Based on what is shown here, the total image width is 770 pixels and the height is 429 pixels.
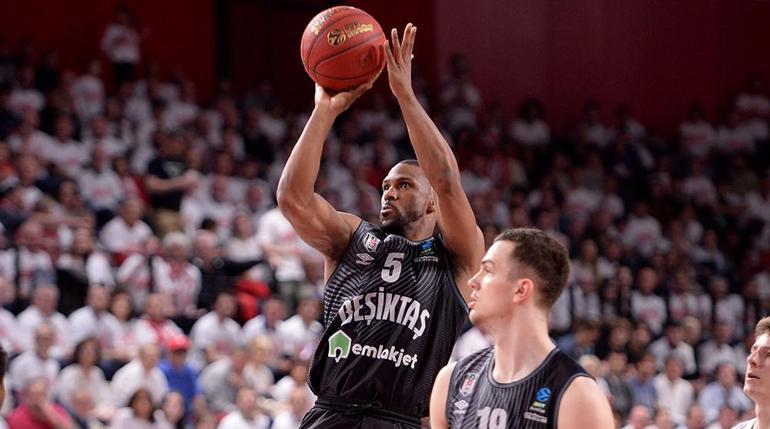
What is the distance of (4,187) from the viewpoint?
10430 millimetres

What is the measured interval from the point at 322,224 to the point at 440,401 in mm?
1211

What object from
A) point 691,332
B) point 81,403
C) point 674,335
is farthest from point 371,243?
point 691,332

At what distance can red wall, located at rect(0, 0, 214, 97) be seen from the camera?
14500 mm

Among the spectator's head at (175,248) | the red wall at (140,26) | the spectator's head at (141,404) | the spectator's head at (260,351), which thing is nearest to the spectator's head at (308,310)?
the spectator's head at (260,351)

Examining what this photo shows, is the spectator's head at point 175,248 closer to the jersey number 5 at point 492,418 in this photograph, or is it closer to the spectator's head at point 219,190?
the spectator's head at point 219,190

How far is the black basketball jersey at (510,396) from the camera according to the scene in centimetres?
380

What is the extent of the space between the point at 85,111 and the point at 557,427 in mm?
9888

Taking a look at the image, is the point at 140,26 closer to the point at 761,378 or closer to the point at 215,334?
the point at 215,334

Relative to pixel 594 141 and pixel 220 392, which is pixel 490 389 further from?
pixel 594 141

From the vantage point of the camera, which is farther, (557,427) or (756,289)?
(756,289)

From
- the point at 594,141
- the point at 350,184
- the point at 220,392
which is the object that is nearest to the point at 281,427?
the point at 220,392

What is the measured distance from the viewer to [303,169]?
488cm

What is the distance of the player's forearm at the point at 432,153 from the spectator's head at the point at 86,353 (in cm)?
507

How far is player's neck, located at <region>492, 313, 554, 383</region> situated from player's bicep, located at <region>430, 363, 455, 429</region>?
19 cm
